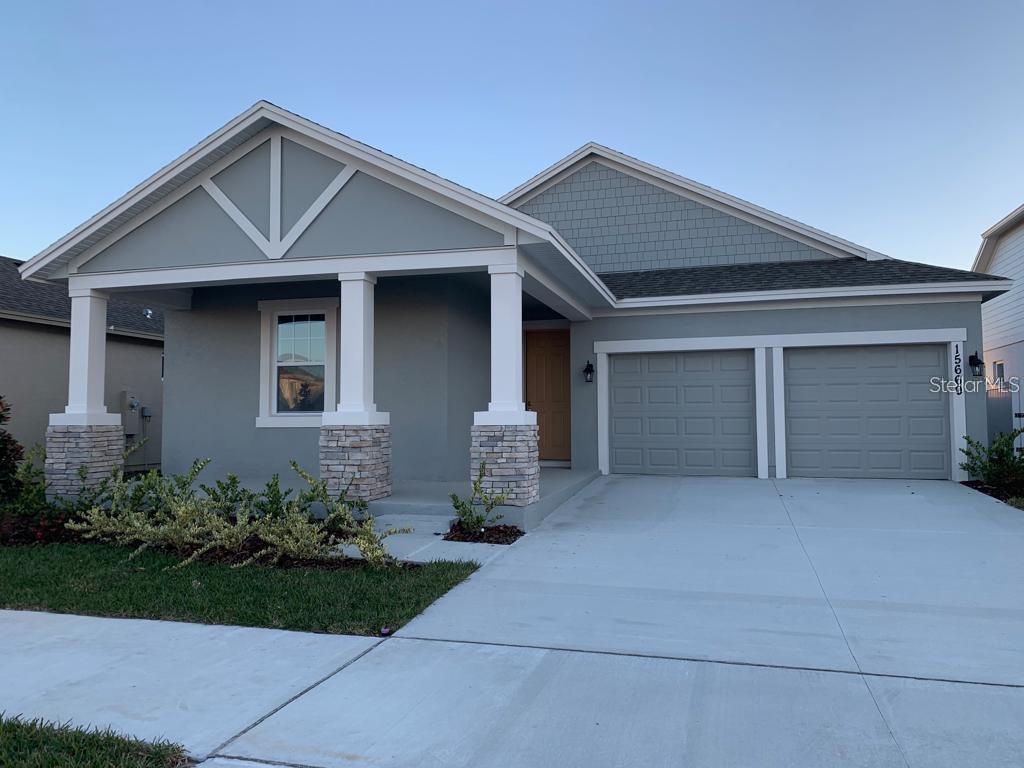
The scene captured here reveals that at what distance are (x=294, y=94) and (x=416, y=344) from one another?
9.99 m

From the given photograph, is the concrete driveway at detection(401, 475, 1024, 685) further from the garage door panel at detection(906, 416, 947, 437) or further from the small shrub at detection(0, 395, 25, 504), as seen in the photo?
the small shrub at detection(0, 395, 25, 504)

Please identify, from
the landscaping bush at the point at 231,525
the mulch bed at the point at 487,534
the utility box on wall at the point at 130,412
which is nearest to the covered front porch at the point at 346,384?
the mulch bed at the point at 487,534

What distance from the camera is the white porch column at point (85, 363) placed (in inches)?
368

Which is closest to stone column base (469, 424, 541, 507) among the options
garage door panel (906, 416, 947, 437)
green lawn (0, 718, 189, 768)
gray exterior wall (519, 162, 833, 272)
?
green lawn (0, 718, 189, 768)

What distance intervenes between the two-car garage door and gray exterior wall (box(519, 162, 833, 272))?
8.78ft

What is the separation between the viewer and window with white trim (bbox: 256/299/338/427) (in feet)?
34.9

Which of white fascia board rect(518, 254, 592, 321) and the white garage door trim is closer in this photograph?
white fascia board rect(518, 254, 592, 321)

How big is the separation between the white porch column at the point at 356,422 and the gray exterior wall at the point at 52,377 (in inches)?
246

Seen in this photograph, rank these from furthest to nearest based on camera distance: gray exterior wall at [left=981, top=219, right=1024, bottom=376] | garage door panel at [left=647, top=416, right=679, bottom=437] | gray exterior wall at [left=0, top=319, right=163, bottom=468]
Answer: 1. gray exterior wall at [left=981, top=219, right=1024, bottom=376]
2. gray exterior wall at [left=0, top=319, right=163, bottom=468]
3. garage door panel at [left=647, top=416, right=679, bottom=437]

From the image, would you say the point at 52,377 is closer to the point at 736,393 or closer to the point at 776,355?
the point at 736,393

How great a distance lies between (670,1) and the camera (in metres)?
14.1

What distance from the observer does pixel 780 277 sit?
12102 millimetres

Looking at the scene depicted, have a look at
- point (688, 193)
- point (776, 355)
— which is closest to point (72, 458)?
point (776, 355)

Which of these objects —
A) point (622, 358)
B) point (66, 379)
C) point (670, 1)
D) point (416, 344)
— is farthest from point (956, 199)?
point (66, 379)
